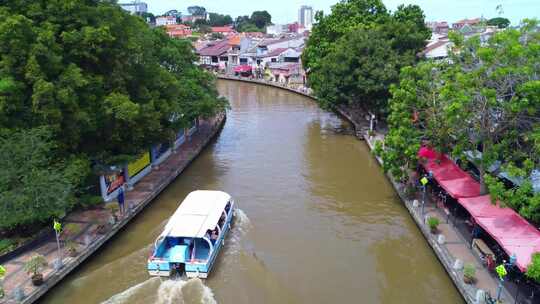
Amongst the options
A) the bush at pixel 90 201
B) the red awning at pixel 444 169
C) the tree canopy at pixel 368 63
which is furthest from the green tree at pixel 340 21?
the bush at pixel 90 201

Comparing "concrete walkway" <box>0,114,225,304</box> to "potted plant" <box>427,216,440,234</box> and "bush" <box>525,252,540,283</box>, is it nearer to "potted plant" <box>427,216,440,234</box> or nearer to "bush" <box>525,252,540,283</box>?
"potted plant" <box>427,216,440,234</box>

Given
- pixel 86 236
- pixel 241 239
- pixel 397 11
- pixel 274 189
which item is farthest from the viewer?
pixel 397 11

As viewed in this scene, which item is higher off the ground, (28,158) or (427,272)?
(28,158)

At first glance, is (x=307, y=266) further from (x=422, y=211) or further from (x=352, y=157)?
(x=352, y=157)

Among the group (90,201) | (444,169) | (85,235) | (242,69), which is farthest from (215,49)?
(85,235)

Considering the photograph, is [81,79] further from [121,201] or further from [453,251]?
[453,251]

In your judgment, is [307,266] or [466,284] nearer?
[466,284]

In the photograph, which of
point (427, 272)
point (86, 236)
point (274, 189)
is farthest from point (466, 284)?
point (86, 236)
